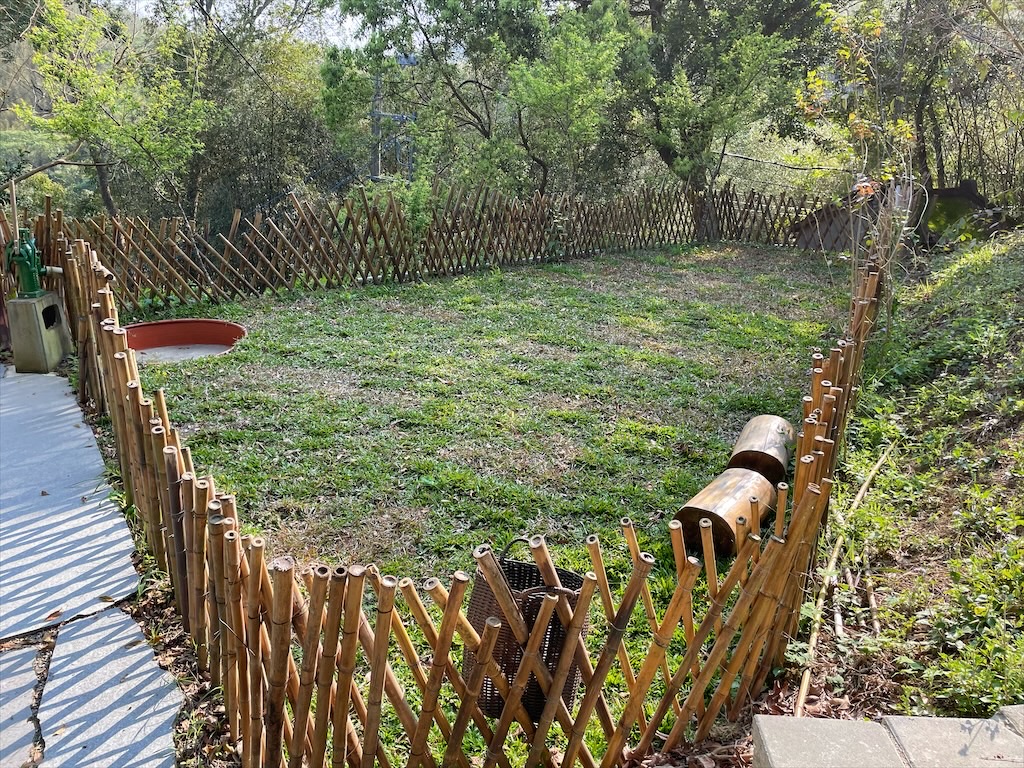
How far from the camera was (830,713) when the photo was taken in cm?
189

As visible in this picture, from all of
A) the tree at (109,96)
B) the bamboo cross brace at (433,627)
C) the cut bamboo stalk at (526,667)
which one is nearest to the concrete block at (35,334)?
the tree at (109,96)

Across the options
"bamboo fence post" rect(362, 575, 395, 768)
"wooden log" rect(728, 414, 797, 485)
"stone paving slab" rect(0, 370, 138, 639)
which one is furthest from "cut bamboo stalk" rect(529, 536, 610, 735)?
"wooden log" rect(728, 414, 797, 485)

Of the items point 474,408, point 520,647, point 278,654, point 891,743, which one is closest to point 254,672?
point 278,654

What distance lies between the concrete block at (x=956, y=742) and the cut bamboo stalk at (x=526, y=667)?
701mm

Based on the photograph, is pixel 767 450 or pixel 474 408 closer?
pixel 767 450

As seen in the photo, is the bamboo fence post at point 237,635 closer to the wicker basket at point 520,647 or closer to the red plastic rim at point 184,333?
the wicker basket at point 520,647

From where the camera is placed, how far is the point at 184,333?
5520 mm

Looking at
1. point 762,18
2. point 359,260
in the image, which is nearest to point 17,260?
point 359,260

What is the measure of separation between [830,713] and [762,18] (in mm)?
13225

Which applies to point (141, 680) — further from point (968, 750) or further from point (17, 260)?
point (17, 260)

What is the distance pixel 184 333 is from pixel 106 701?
410 centimetres

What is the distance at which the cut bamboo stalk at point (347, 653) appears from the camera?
1.27m

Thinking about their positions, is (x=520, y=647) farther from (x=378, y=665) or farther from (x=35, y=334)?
(x=35, y=334)

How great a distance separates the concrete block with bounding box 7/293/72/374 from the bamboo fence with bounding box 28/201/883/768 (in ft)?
8.35
